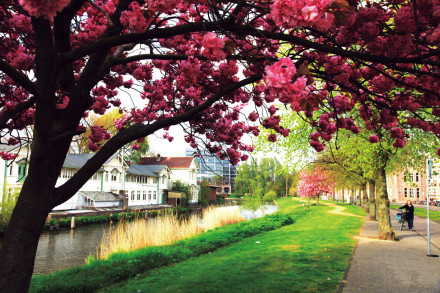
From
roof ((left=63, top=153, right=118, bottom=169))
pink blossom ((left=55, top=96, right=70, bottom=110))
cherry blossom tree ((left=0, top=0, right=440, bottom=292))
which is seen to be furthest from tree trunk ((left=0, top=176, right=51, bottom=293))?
roof ((left=63, top=153, right=118, bottom=169))

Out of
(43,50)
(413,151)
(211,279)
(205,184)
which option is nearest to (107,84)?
(43,50)

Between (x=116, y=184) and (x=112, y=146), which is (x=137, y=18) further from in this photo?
(x=116, y=184)

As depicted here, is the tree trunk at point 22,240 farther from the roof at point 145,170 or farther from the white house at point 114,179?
the roof at point 145,170

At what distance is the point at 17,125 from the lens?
225 inches

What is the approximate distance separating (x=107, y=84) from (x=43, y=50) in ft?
11.6

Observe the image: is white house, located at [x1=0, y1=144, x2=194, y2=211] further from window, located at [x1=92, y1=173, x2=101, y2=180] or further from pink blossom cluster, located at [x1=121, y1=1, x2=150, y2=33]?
pink blossom cluster, located at [x1=121, y1=1, x2=150, y2=33]

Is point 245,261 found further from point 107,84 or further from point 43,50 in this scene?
point 43,50

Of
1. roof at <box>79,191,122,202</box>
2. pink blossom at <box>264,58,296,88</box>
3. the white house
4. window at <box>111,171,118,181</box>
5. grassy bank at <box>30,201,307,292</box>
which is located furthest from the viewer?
window at <box>111,171,118,181</box>

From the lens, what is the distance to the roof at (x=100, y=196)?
33844mm

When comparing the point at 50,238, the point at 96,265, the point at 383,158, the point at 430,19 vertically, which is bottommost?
the point at 50,238

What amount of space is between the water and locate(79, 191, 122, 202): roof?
10.5 meters

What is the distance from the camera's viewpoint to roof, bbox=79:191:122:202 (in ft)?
111

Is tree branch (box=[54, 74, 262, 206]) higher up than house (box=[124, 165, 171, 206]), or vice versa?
tree branch (box=[54, 74, 262, 206])

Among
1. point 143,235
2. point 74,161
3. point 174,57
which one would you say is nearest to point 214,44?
point 174,57
